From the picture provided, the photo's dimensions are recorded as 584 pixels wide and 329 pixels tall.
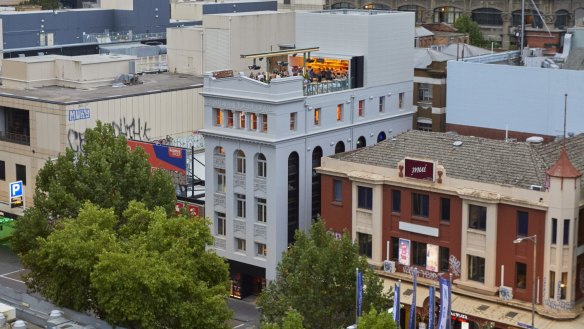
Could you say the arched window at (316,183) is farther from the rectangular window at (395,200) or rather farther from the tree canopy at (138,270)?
the tree canopy at (138,270)

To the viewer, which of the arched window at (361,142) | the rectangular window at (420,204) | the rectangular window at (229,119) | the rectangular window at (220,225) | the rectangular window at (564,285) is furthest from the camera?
Result: the arched window at (361,142)

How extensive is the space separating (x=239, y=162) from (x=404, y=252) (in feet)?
59.9

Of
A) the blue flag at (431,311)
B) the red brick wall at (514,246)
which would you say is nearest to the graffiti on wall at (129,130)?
the blue flag at (431,311)

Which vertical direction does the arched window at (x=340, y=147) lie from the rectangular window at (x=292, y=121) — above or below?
below

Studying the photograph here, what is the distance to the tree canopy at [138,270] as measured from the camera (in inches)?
3034

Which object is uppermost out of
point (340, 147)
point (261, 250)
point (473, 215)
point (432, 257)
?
point (340, 147)

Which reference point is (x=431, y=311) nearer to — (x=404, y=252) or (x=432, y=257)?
(x=432, y=257)

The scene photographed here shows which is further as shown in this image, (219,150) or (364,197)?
(219,150)

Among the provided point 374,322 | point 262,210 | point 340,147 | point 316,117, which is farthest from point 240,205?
point 374,322

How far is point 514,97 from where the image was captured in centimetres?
10662

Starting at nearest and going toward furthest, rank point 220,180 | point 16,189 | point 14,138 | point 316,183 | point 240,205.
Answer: point 240,205 < point 316,183 < point 220,180 < point 16,189 < point 14,138

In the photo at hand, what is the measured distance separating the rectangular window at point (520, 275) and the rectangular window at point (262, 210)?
2379cm

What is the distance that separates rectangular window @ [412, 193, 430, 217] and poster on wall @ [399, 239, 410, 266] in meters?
2.33

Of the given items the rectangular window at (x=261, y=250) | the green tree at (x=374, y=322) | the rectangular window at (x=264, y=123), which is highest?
the rectangular window at (x=264, y=123)
